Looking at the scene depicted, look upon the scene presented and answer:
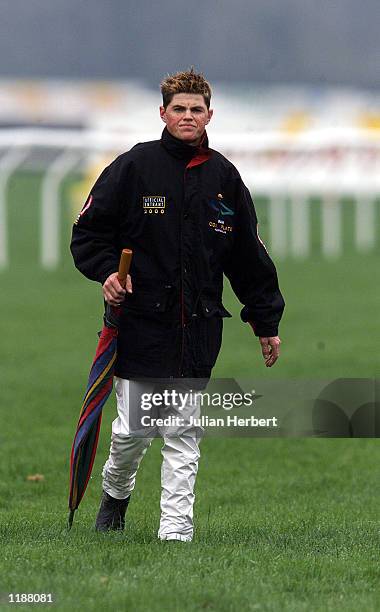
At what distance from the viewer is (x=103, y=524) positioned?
6832 mm

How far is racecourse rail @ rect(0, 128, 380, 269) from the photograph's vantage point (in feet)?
86.9

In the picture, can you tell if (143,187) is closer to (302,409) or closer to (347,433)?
(302,409)

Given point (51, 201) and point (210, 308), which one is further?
point (51, 201)

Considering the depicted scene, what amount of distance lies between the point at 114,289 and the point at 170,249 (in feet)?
0.95

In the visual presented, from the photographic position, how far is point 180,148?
21.1 ft

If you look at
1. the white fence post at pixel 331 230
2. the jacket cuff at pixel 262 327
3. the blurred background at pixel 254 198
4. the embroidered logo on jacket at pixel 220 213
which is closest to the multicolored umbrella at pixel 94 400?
the embroidered logo on jacket at pixel 220 213

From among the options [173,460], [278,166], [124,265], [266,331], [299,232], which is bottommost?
[173,460]

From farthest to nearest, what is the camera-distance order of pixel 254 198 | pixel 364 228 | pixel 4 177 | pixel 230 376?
1. pixel 254 198
2. pixel 364 228
3. pixel 4 177
4. pixel 230 376

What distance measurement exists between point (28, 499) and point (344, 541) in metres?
2.22

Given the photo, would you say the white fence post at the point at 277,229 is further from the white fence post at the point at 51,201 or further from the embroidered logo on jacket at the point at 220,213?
the embroidered logo on jacket at the point at 220,213

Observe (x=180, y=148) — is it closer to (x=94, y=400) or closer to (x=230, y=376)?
(x=94, y=400)

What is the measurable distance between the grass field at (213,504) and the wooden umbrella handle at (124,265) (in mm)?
1035

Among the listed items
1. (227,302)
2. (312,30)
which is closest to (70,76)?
(312,30)

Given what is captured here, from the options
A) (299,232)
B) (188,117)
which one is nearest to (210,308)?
(188,117)
